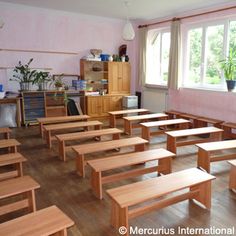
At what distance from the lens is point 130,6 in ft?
17.4

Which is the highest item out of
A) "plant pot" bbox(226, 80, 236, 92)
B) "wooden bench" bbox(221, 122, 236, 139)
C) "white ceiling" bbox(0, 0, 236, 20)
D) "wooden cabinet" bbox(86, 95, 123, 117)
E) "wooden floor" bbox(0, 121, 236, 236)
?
"white ceiling" bbox(0, 0, 236, 20)

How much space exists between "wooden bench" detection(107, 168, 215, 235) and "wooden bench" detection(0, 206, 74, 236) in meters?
0.45

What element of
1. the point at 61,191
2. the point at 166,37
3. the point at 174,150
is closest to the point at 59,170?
the point at 61,191

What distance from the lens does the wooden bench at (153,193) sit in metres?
1.95

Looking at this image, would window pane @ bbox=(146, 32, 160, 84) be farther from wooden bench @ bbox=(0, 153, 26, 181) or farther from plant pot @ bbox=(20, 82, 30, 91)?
wooden bench @ bbox=(0, 153, 26, 181)

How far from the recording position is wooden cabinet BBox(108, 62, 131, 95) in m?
6.60

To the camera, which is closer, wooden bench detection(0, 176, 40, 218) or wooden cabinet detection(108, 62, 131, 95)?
wooden bench detection(0, 176, 40, 218)

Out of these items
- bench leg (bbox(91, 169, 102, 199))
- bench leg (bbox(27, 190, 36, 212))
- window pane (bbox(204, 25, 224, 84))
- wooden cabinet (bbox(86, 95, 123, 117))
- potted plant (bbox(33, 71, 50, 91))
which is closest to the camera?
bench leg (bbox(27, 190, 36, 212))

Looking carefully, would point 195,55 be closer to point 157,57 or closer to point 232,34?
point 232,34

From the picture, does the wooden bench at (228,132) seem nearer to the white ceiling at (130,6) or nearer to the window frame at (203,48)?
the window frame at (203,48)

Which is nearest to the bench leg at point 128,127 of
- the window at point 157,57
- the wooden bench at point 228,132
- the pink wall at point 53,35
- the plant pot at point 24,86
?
the wooden bench at point 228,132

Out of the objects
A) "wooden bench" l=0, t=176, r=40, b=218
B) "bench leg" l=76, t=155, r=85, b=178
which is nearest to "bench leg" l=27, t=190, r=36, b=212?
"wooden bench" l=0, t=176, r=40, b=218

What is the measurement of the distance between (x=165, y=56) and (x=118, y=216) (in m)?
5.36

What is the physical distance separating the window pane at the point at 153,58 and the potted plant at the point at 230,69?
2324 millimetres
